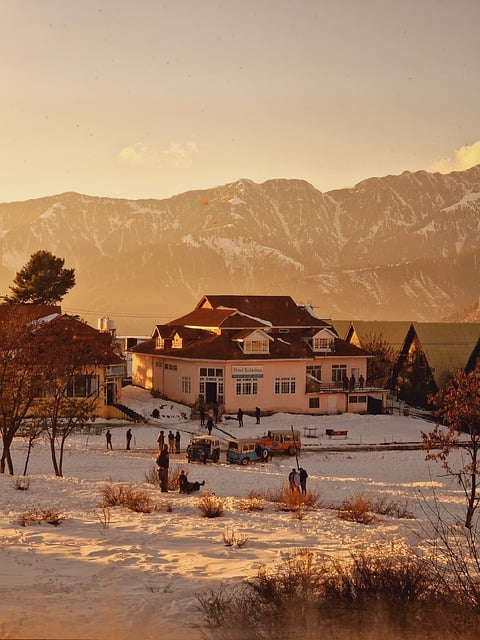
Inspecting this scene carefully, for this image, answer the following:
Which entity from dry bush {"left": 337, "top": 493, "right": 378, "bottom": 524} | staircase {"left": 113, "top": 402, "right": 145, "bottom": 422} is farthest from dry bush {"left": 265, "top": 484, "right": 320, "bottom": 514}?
staircase {"left": 113, "top": 402, "right": 145, "bottom": 422}

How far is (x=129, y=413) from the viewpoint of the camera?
176ft

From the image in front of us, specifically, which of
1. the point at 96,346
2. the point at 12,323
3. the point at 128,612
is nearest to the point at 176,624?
the point at 128,612

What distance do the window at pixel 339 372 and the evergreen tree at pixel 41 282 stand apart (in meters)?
29.8

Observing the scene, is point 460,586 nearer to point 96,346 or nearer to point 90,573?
point 90,573

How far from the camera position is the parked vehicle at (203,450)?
37469 mm

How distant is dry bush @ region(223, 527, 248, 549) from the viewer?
1623cm

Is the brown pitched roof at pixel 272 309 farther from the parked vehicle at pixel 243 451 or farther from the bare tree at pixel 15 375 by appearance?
the bare tree at pixel 15 375

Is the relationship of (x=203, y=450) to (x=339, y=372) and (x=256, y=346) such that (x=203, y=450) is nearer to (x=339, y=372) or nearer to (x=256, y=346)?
(x=256, y=346)

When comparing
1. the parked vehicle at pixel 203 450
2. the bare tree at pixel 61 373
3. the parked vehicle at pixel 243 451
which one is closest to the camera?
the bare tree at pixel 61 373

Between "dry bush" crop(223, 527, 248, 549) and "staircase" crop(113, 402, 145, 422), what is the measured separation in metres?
35.2

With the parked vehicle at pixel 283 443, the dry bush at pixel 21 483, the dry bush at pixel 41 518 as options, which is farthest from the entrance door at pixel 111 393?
the dry bush at pixel 41 518

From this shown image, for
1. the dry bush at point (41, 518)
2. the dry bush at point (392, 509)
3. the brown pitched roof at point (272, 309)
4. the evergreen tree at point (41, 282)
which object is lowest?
the dry bush at point (392, 509)

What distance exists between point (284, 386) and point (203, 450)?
71.1 feet

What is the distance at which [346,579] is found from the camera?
12297 mm
